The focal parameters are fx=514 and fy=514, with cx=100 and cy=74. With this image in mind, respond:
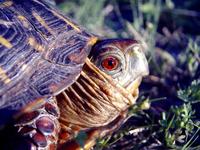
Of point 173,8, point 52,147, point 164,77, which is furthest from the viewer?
point 173,8

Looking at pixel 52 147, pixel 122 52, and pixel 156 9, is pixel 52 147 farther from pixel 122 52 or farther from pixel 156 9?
pixel 156 9

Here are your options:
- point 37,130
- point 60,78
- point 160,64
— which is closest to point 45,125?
point 37,130

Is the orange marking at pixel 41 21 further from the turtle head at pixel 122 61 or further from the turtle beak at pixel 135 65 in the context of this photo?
the turtle beak at pixel 135 65

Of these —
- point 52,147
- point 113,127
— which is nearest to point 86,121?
point 113,127

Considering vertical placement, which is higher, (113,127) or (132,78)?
(132,78)

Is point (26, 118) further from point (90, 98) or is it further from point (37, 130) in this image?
point (90, 98)

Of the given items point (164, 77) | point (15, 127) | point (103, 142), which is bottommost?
point (164, 77)

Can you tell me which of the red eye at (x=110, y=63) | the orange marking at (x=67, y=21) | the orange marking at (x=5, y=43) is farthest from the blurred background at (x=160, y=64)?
the orange marking at (x=5, y=43)

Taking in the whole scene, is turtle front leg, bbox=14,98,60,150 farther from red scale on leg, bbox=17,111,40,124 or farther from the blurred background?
the blurred background
